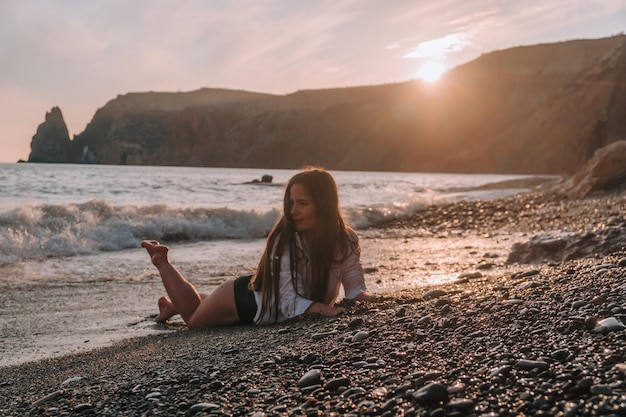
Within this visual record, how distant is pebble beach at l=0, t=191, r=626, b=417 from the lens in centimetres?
214

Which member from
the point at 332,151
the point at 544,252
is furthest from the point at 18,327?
the point at 332,151

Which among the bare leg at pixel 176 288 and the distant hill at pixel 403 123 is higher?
the distant hill at pixel 403 123

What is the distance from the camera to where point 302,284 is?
438cm

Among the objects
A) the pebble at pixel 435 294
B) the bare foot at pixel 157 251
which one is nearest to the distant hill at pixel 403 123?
the pebble at pixel 435 294

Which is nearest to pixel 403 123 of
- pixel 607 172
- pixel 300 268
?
pixel 607 172

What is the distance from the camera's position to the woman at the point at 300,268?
14.1 feet

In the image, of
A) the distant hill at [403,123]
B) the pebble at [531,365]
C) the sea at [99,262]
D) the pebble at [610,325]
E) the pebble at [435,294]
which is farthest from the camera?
the distant hill at [403,123]

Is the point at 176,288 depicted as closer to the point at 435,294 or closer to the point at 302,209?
the point at 302,209

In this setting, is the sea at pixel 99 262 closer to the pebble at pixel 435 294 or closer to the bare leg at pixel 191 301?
the bare leg at pixel 191 301

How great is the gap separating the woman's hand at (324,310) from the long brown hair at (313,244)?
0.46 ft

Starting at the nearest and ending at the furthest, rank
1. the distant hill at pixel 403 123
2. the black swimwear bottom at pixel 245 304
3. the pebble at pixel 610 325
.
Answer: the pebble at pixel 610 325
the black swimwear bottom at pixel 245 304
the distant hill at pixel 403 123

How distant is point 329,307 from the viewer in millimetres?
4246

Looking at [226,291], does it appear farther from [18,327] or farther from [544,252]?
[544,252]

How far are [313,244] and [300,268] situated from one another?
8.1 inches
